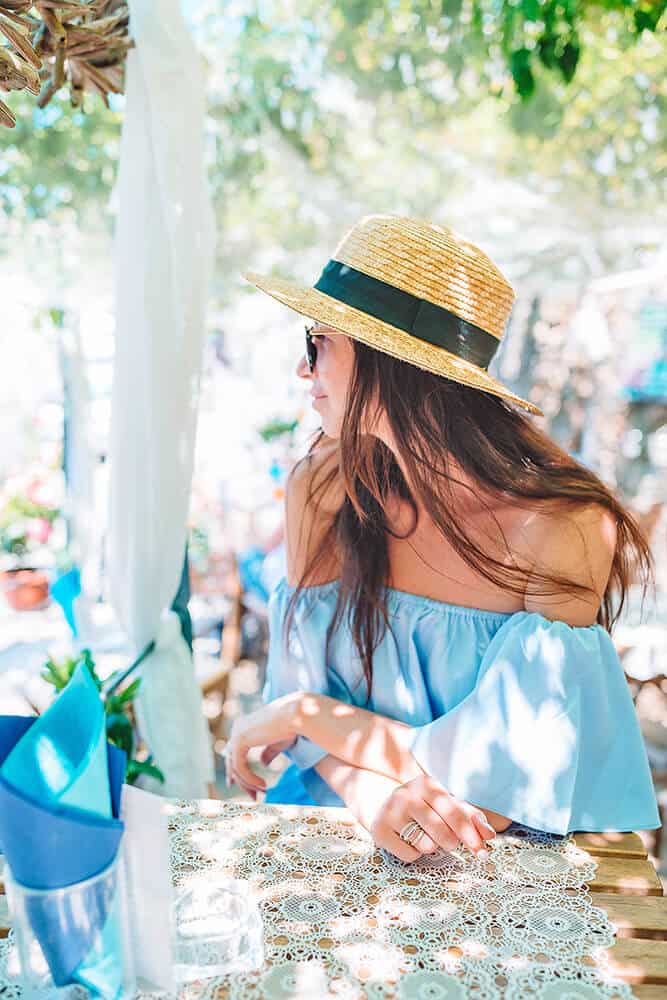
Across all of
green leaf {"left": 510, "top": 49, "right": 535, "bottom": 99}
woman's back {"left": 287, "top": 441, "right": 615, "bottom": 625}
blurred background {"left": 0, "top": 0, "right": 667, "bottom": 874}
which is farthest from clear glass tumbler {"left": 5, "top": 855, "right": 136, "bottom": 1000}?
green leaf {"left": 510, "top": 49, "right": 535, "bottom": 99}

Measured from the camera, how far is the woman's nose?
64.9 inches

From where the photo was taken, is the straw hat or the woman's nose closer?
the straw hat

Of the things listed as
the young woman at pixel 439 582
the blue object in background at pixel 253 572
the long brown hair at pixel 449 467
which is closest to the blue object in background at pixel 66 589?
the young woman at pixel 439 582

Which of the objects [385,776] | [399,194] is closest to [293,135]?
[399,194]

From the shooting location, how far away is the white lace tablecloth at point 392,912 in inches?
34.7

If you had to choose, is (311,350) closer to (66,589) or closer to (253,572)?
(66,589)

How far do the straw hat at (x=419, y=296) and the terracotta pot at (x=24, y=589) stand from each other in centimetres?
441

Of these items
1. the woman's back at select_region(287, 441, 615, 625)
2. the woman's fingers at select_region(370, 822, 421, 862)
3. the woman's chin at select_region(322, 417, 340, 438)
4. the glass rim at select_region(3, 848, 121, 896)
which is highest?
the woman's chin at select_region(322, 417, 340, 438)

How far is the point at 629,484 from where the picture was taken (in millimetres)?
9672

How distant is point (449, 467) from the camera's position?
1551 mm

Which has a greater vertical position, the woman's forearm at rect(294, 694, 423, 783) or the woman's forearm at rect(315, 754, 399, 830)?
the woman's forearm at rect(294, 694, 423, 783)

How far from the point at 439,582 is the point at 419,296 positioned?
582 millimetres

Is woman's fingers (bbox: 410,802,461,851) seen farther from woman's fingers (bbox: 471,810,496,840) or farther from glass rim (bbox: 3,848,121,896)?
glass rim (bbox: 3,848,121,896)

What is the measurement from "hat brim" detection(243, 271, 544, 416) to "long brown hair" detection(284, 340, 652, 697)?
75 millimetres
